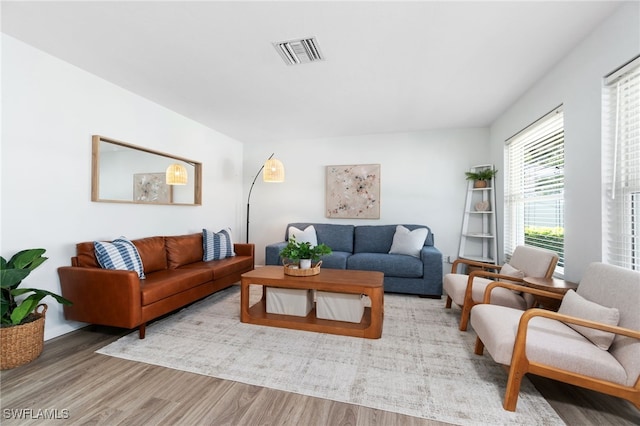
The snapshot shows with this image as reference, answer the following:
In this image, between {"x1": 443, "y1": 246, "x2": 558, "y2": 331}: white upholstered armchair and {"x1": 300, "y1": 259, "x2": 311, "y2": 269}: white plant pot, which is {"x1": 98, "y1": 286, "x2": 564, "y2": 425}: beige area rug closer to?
{"x1": 443, "y1": 246, "x2": 558, "y2": 331}: white upholstered armchair

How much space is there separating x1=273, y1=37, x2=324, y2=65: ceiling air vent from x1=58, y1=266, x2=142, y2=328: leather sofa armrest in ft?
7.11

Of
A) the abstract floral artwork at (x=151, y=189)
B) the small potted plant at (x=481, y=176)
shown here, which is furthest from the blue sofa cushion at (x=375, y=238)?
the abstract floral artwork at (x=151, y=189)

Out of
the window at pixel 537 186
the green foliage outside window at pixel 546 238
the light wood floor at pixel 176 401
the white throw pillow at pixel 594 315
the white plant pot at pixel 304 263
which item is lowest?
the light wood floor at pixel 176 401

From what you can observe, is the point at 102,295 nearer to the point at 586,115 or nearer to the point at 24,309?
the point at 24,309

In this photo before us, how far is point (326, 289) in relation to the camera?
8.05 feet

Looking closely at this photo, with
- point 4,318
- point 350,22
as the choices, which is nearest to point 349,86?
point 350,22

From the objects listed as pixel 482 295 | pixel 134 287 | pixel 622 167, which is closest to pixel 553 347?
pixel 482 295

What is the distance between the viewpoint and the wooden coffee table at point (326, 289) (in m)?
2.37

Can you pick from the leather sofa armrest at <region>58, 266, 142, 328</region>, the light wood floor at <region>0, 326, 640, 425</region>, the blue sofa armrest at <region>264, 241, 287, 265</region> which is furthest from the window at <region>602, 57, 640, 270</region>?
the leather sofa armrest at <region>58, 266, 142, 328</region>

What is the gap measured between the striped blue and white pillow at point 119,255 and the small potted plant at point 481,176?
433 centimetres

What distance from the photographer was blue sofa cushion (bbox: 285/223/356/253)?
14.7ft

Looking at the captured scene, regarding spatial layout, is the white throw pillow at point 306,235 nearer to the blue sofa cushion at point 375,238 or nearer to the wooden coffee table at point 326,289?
the blue sofa cushion at point 375,238

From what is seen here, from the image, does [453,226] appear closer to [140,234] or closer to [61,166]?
[140,234]

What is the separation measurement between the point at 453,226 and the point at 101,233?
4601 mm
